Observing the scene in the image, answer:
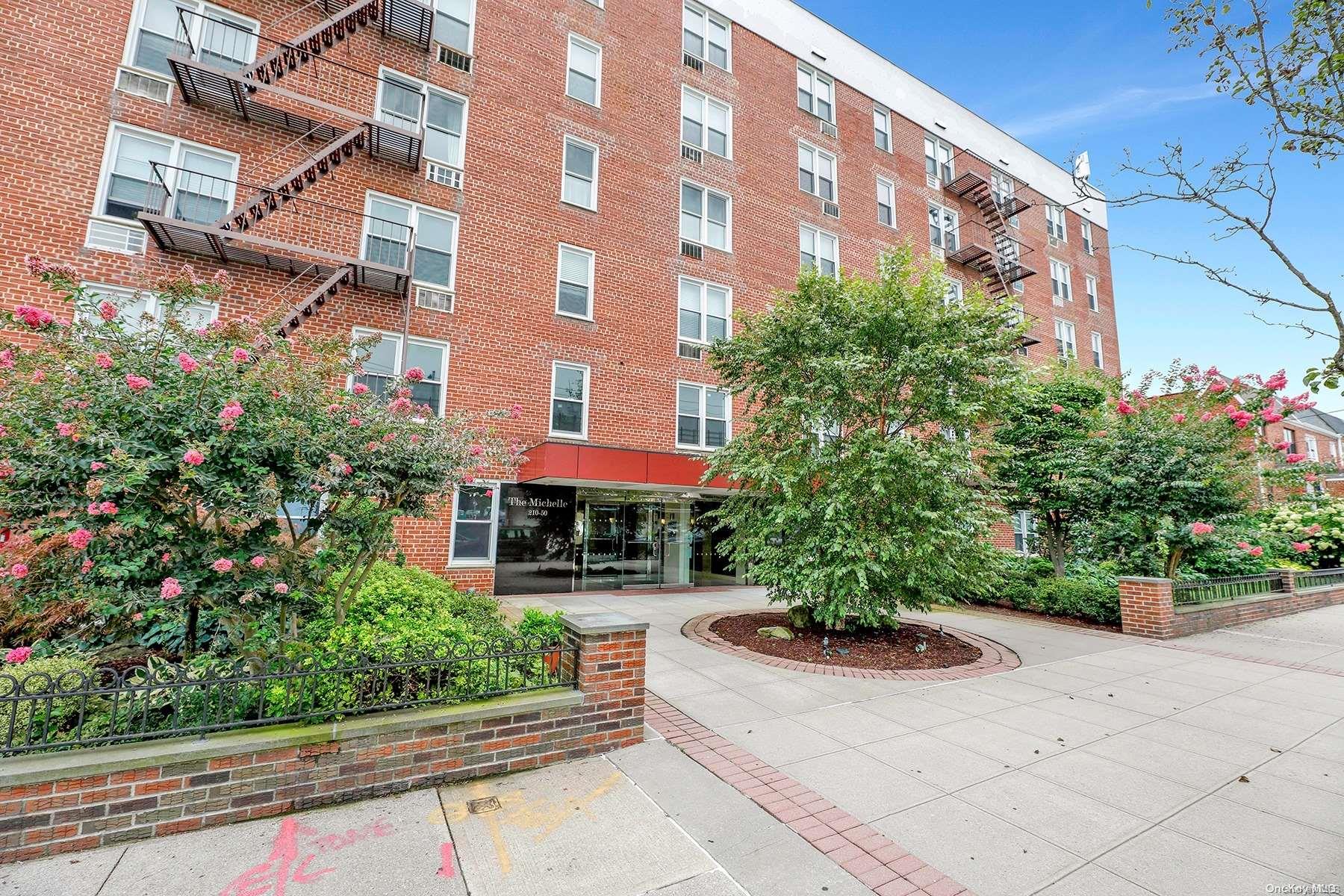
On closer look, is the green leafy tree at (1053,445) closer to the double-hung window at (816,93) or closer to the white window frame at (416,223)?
Answer: the double-hung window at (816,93)

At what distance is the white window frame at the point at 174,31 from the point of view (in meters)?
10.3

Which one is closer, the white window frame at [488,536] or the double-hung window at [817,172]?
the white window frame at [488,536]

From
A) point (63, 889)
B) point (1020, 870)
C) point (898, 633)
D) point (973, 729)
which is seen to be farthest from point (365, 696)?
point (898, 633)

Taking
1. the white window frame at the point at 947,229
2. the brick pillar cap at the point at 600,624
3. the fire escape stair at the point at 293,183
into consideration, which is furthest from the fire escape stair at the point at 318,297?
the white window frame at the point at 947,229

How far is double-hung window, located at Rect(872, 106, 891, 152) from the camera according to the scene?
2078 centimetres

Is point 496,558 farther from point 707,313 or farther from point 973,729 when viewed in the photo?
point 973,729

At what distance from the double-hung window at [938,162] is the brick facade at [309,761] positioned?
928 inches

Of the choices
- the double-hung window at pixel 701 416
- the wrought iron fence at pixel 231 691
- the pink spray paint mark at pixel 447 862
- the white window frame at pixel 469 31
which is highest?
the white window frame at pixel 469 31

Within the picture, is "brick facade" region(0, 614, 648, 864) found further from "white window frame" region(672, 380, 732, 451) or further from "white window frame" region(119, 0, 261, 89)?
"white window frame" region(119, 0, 261, 89)

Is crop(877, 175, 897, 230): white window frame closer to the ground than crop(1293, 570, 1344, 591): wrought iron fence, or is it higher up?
higher up

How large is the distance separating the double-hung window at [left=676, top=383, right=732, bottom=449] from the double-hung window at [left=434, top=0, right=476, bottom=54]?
31.0 feet

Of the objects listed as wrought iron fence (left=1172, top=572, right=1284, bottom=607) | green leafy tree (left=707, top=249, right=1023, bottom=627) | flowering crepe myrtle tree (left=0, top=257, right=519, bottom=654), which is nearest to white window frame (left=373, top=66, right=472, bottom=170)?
green leafy tree (left=707, top=249, right=1023, bottom=627)

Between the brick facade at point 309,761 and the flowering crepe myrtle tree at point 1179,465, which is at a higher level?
the flowering crepe myrtle tree at point 1179,465

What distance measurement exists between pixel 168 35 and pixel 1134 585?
64.4ft
